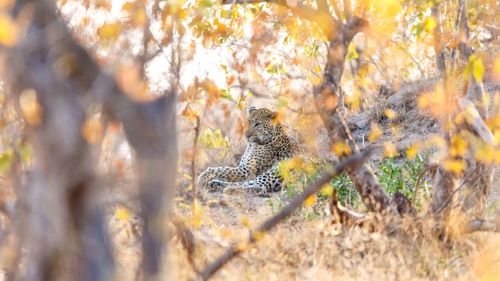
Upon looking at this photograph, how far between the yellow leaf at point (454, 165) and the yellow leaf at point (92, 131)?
3.52 metres

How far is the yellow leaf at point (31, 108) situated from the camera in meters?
2.91

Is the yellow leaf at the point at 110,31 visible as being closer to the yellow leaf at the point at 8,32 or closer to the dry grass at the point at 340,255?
the yellow leaf at the point at 8,32

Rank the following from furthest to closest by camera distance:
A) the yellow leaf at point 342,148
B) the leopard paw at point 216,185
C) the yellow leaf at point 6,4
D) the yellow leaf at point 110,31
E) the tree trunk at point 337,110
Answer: the leopard paw at point 216,185 < the yellow leaf at point 342,148 < the tree trunk at point 337,110 < the yellow leaf at point 110,31 < the yellow leaf at point 6,4

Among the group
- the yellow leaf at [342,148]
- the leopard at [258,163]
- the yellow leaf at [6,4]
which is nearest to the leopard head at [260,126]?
the leopard at [258,163]

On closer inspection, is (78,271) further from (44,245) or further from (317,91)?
(317,91)

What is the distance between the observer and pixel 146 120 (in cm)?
293

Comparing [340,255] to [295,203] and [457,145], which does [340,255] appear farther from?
[295,203]

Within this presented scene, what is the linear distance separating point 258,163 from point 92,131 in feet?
31.7

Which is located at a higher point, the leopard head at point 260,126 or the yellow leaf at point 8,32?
the yellow leaf at point 8,32

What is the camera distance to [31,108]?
2926 mm

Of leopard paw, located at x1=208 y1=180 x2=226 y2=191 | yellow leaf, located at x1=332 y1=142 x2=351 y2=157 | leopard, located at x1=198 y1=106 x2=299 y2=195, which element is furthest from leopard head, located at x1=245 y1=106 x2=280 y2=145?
yellow leaf, located at x1=332 y1=142 x2=351 y2=157

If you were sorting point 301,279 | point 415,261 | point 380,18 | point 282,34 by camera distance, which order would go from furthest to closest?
point 282,34
point 380,18
point 415,261
point 301,279

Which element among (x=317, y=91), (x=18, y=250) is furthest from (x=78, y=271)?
(x=317, y=91)

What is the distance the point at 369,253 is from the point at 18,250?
2761 mm
